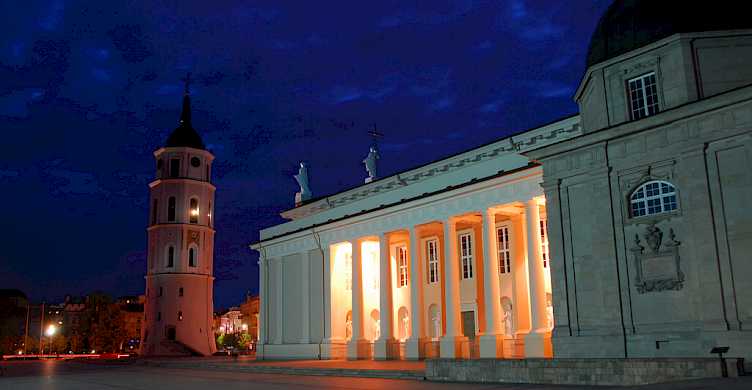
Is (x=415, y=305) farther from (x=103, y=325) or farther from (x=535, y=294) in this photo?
(x=103, y=325)

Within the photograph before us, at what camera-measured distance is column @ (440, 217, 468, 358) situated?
31547 mm

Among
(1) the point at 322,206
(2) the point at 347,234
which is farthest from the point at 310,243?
(1) the point at 322,206

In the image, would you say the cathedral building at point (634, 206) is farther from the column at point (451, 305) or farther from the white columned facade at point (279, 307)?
the white columned facade at point (279, 307)

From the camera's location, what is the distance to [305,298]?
4300 cm

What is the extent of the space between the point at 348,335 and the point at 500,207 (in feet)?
52.8

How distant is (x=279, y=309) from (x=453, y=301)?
17654mm

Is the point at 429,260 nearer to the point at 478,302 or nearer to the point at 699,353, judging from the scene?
the point at 478,302

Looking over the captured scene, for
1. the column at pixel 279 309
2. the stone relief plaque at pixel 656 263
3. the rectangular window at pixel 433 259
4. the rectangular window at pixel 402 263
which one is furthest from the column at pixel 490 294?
the column at pixel 279 309

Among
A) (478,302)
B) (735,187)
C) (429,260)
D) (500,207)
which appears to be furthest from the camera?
(429,260)

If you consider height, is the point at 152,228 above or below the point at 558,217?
above

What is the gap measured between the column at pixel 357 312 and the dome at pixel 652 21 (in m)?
19.2

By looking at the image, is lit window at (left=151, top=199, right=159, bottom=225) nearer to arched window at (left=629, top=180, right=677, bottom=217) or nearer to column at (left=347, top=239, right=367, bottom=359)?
column at (left=347, top=239, right=367, bottom=359)

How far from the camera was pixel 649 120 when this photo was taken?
20562 mm

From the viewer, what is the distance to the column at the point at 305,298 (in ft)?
141
